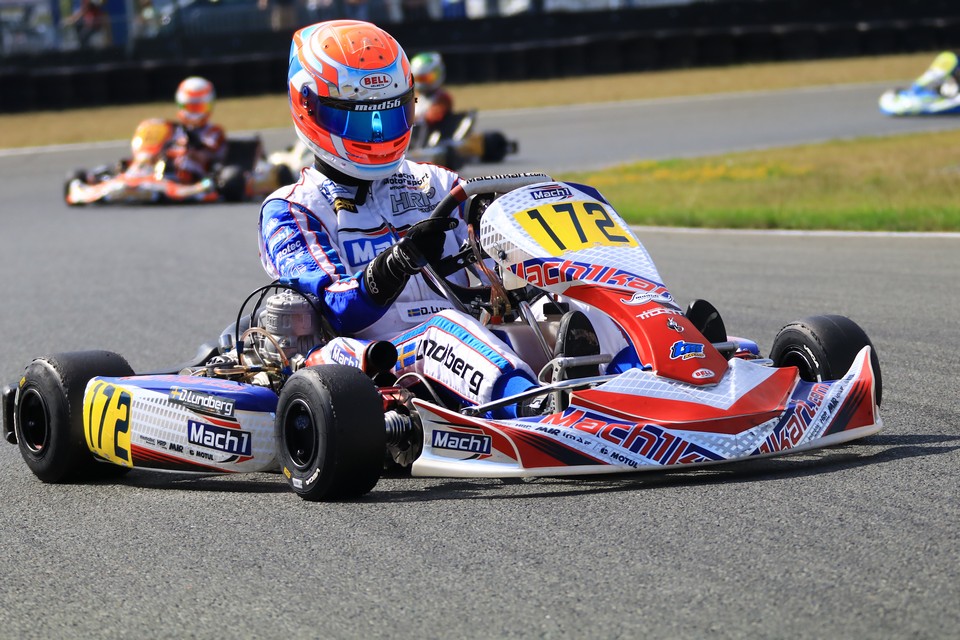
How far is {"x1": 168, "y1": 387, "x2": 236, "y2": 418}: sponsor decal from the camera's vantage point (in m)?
4.28

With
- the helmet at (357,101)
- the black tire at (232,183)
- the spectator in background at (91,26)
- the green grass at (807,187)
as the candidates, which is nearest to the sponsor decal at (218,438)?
the helmet at (357,101)

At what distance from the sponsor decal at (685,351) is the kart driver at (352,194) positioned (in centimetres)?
88

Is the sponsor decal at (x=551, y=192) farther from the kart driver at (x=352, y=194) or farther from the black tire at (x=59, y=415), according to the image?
the black tire at (x=59, y=415)

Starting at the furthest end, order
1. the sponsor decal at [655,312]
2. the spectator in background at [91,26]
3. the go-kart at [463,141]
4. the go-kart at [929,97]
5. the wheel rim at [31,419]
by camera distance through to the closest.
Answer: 1. the spectator in background at [91,26]
2. the go-kart at [929,97]
3. the go-kart at [463,141]
4. the wheel rim at [31,419]
5. the sponsor decal at [655,312]

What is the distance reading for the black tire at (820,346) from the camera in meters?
4.34

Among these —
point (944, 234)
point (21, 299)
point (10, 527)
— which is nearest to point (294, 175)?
point (21, 299)

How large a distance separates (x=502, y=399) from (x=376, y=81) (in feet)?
4.61

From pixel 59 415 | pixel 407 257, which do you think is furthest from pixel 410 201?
pixel 59 415

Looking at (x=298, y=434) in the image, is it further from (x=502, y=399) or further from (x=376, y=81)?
(x=376, y=81)

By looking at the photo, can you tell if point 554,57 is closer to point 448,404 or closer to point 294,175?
point 294,175

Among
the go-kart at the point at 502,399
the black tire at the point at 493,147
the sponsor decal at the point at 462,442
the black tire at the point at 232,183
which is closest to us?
the go-kart at the point at 502,399

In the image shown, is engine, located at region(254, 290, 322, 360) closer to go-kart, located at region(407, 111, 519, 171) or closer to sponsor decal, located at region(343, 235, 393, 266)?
sponsor decal, located at region(343, 235, 393, 266)

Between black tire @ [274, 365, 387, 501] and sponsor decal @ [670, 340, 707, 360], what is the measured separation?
2.61 feet

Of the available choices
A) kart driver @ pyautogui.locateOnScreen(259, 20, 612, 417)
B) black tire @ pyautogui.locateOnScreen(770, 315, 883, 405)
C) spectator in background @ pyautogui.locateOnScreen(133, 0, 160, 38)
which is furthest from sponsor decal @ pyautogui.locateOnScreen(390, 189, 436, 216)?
spectator in background @ pyautogui.locateOnScreen(133, 0, 160, 38)
